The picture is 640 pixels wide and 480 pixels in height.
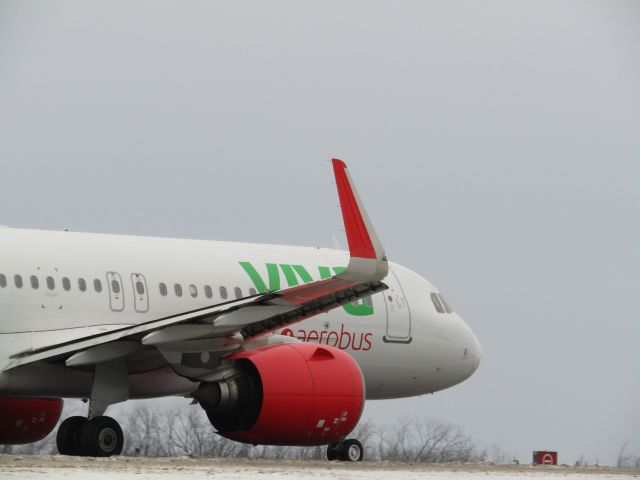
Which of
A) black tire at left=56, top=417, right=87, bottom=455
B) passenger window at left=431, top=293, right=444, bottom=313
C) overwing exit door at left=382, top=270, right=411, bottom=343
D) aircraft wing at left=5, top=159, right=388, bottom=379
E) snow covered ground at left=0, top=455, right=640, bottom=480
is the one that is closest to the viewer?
snow covered ground at left=0, top=455, right=640, bottom=480

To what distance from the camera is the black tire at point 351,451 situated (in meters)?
25.4

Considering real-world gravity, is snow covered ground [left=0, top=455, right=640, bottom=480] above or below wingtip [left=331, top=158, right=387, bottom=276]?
below

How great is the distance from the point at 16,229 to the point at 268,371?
4.51 metres

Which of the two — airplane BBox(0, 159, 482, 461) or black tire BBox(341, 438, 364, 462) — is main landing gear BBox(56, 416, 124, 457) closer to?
airplane BBox(0, 159, 482, 461)

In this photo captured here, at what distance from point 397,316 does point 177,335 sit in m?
7.16

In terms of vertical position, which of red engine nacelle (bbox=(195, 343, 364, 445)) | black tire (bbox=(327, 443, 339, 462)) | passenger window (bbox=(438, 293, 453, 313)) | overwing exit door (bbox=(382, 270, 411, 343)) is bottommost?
black tire (bbox=(327, 443, 339, 462))

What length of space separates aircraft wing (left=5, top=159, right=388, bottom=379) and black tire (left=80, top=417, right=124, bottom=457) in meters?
0.85

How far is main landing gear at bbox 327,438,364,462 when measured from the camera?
25.4m

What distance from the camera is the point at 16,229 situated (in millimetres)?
22766

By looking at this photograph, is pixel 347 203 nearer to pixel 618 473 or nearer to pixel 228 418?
pixel 228 418

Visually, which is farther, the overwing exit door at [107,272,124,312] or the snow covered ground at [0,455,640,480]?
the overwing exit door at [107,272,124,312]

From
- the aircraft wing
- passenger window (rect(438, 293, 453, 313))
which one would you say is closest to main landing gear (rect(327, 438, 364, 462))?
passenger window (rect(438, 293, 453, 313))

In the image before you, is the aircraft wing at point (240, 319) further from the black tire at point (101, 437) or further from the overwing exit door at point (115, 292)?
the overwing exit door at point (115, 292)

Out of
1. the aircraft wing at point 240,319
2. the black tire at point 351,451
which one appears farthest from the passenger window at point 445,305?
the aircraft wing at point 240,319
